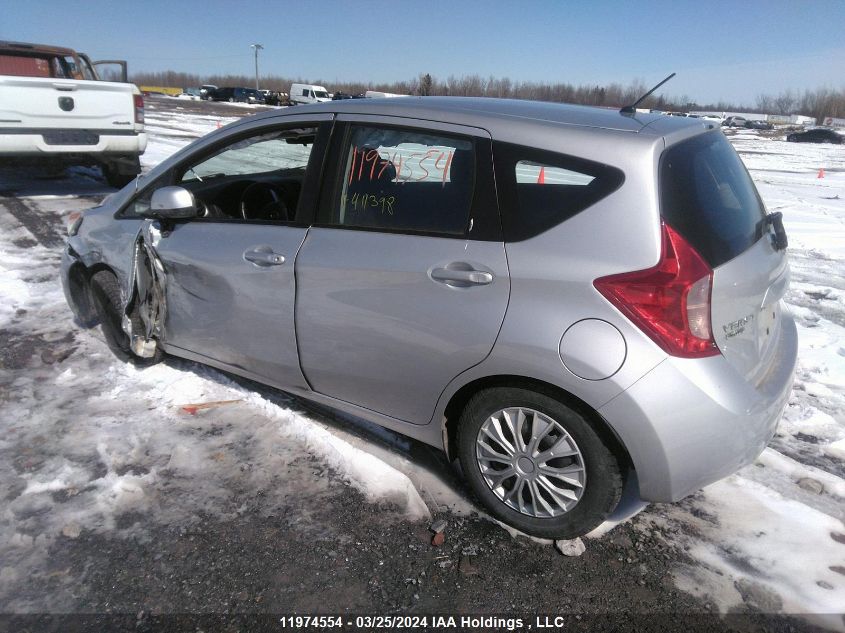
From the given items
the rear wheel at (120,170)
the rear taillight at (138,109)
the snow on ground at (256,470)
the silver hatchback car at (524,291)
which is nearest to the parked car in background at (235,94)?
the rear wheel at (120,170)

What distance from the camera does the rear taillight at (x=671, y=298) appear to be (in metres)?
2.15

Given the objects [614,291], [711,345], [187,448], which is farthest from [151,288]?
[711,345]

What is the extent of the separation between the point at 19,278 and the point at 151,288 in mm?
2798

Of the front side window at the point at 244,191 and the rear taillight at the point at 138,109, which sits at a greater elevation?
the rear taillight at the point at 138,109

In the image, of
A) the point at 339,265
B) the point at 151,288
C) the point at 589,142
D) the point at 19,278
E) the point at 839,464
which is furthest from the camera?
the point at 19,278

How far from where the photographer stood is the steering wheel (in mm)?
3904

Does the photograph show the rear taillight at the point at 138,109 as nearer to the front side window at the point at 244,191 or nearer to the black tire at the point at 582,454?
the front side window at the point at 244,191

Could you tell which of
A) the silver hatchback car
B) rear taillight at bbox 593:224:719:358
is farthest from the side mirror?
rear taillight at bbox 593:224:719:358

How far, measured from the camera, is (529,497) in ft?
8.54

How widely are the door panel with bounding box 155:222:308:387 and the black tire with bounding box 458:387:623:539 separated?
101 centimetres

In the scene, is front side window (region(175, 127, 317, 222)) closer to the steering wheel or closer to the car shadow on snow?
the steering wheel

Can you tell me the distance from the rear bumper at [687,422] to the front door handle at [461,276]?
26.2 inches

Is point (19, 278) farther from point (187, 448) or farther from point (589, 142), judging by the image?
point (589, 142)

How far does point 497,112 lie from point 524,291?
85 cm
